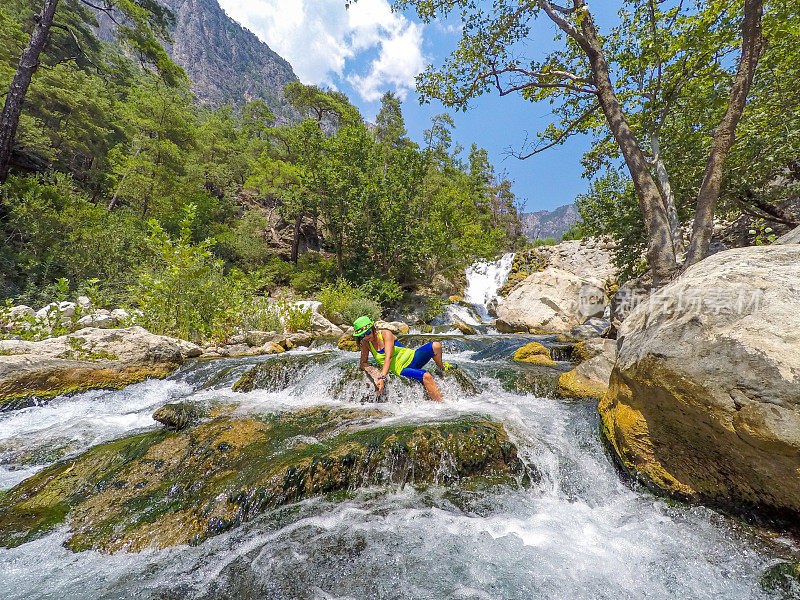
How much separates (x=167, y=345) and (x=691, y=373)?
918cm

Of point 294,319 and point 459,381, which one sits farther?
point 294,319

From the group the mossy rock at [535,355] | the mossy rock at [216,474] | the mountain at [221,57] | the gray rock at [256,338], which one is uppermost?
the mountain at [221,57]

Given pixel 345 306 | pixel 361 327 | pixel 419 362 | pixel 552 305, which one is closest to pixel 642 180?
pixel 419 362

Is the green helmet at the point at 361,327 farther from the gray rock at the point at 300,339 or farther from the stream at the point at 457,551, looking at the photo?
the gray rock at the point at 300,339

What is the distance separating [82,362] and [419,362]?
21.4 feet

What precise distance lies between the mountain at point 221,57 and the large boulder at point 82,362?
5180 inches

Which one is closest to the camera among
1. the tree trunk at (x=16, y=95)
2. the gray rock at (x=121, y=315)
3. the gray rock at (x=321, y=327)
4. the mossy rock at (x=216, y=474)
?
the mossy rock at (x=216, y=474)

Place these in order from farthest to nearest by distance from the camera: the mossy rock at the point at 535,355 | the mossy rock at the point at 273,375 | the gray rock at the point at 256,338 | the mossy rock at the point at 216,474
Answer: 1. the gray rock at the point at 256,338
2. the mossy rock at the point at 535,355
3. the mossy rock at the point at 273,375
4. the mossy rock at the point at 216,474

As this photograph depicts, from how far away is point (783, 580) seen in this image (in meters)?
2.01

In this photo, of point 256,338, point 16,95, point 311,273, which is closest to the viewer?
point 16,95

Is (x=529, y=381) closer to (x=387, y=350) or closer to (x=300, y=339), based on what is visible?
(x=387, y=350)

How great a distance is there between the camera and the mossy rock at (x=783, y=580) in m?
1.95

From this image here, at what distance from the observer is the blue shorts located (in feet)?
16.5

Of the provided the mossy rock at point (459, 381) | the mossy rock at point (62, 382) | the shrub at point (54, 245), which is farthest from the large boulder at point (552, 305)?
the shrub at point (54, 245)
